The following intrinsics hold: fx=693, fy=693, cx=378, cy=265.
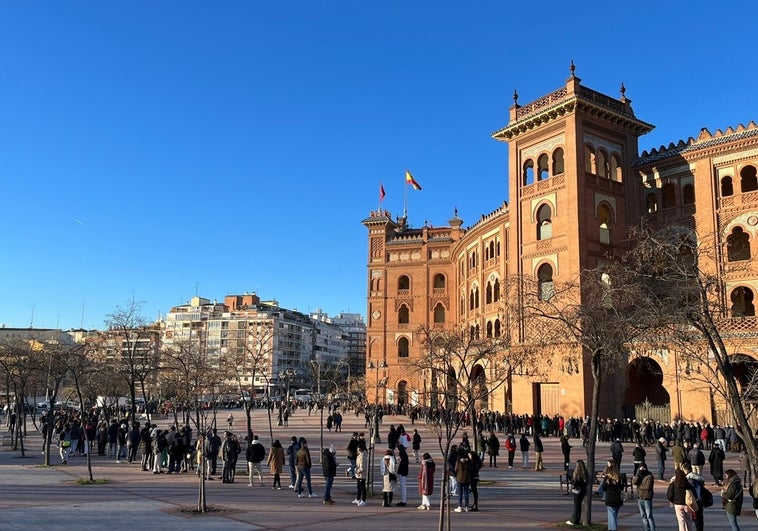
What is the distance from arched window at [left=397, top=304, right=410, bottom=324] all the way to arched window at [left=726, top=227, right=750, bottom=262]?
31636 millimetres

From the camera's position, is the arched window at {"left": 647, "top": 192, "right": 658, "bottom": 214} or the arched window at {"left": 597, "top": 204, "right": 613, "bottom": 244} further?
the arched window at {"left": 647, "top": 192, "right": 658, "bottom": 214}

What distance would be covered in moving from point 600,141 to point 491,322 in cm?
1523

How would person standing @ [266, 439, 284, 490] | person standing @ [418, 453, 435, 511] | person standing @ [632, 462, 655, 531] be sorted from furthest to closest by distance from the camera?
person standing @ [266, 439, 284, 490] → person standing @ [418, 453, 435, 511] → person standing @ [632, 462, 655, 531]

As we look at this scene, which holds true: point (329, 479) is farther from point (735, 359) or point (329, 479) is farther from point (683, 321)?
point (735, 359)

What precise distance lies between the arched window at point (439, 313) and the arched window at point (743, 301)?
2847 centimetres

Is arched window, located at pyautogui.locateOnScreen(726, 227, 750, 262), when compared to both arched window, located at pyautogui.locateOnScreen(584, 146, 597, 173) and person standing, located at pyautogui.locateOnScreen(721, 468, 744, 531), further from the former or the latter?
person standing, located at pyautogui.locateOnScreen(721, 468, 744, 531)

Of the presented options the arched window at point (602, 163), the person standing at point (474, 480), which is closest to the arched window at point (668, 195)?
the arched window at point (602, 163)

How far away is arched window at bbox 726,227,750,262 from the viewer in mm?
34875

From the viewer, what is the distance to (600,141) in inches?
1527

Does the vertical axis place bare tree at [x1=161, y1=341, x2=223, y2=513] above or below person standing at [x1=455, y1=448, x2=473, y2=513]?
above

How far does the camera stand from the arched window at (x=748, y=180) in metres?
34.7

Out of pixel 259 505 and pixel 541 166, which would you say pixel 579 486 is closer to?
pixel 259 505

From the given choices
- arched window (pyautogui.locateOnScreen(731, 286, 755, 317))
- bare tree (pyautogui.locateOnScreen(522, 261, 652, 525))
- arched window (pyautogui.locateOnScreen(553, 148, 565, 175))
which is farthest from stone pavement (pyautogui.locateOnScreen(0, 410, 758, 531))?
arched window (pyautogui.locateOnScreen(553, 148, 565, 175))

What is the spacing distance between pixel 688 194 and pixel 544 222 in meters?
7.69
